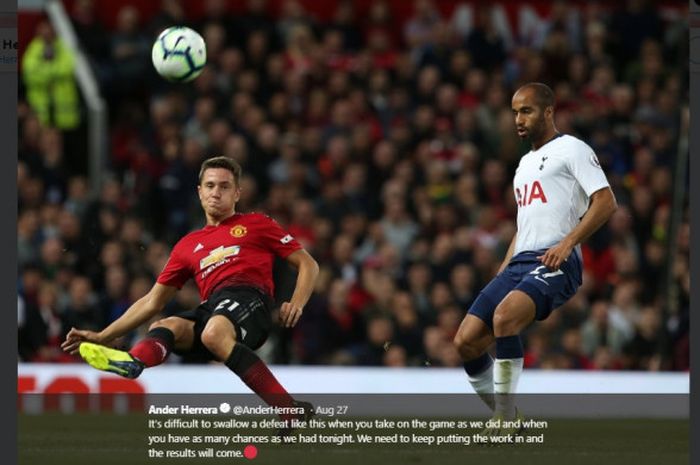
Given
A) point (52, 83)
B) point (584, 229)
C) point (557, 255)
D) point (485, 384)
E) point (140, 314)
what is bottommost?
point (485, 384)

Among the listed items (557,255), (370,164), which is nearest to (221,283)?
(557,255)

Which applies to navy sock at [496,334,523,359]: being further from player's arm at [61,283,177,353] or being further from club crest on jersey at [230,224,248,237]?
player's arm at [61,283,177,353]

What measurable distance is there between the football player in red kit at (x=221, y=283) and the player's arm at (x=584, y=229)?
1489 mm

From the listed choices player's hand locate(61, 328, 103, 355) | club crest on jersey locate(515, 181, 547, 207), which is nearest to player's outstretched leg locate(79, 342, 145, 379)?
player's hand locate(61, 328, 103, 355)

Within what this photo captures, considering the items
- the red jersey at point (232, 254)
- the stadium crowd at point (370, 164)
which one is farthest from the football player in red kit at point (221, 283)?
the stadium crowd at point (370, 164)

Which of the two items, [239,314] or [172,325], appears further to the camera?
[172,325]

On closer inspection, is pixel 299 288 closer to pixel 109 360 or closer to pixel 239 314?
pixel 239 314

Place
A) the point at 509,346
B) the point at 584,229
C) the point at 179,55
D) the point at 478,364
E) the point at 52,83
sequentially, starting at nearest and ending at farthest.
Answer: the point at 584,229 → the point at 509,346 → the point at 478,364 → the point at 179,55 → the point at 52,83

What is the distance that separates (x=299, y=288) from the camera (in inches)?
370

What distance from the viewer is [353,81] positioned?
17.8 metres

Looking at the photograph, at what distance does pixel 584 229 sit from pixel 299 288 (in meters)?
1.75

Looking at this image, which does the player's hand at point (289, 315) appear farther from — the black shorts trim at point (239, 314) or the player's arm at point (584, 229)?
the player's arm at point (584, 229)

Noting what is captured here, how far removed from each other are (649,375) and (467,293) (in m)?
2.00

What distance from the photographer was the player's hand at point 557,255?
895 centimetres
